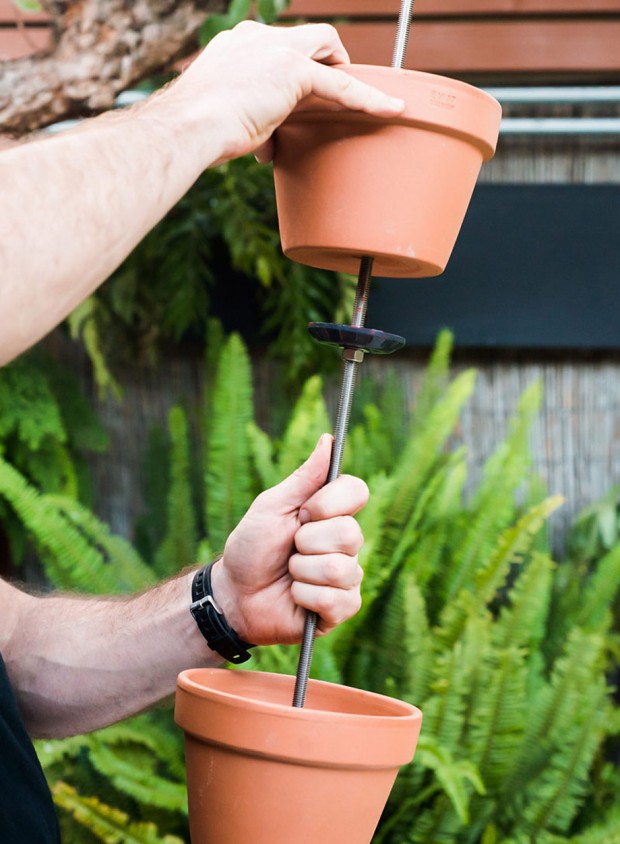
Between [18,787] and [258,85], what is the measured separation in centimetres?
66

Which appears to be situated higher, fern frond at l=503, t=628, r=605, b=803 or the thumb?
the thumb

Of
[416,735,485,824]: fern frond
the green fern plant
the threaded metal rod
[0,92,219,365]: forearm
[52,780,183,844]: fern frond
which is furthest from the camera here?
the green fern plant

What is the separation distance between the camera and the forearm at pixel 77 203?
23.2 inches

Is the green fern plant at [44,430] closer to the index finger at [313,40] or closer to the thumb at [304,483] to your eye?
the thumb at [304,483]

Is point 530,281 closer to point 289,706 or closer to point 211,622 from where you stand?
point 211,622

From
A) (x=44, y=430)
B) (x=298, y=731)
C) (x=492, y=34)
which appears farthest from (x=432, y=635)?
(x=492, y=34)

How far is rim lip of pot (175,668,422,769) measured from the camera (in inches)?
29.2

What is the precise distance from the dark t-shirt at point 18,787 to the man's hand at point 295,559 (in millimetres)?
234

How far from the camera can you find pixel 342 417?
823mm

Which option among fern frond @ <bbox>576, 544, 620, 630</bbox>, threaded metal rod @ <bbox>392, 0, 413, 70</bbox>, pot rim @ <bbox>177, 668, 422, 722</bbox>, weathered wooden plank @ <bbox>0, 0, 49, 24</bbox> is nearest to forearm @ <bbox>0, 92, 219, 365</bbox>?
threaded metal rod @ <bbox>392, 0, 413, 70</bbox>

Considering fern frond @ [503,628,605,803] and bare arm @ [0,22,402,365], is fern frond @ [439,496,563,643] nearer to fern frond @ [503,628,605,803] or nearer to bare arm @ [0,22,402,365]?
fern frond @ [503,628,605,803]

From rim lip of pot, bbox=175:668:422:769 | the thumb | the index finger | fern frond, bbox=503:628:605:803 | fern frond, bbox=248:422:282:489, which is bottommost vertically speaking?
fern frond, bbox=503:628:605:803

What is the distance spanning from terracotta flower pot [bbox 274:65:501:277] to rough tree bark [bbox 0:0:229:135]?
4.07 feet

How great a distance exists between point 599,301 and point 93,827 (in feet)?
5.20
